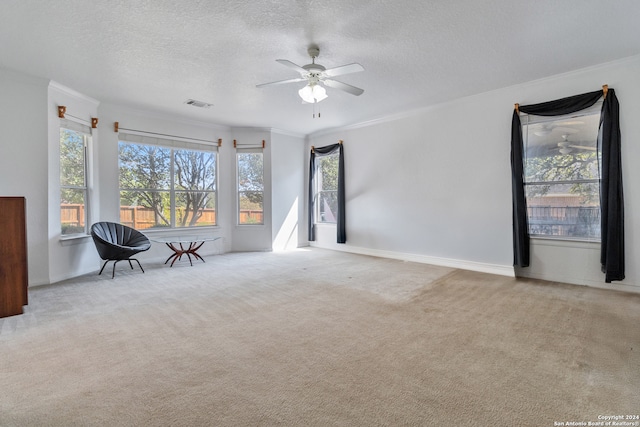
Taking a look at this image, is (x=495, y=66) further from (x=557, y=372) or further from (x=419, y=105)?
(x=557, y=372)

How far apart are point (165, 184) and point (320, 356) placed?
512cm

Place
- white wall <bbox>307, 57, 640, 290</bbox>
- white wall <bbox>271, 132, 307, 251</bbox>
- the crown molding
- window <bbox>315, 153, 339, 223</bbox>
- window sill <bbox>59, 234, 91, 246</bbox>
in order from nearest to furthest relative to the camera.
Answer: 1. white wall <bbox>307, 57, 640, 290</bbox>
2. the crown molding
3. window sill <bbox>59, 234, 91, 246</bbox>
4. white wall <bbox>271, 132, 307, 251</bbox>
5. window <bbox>315, 153, 339, 223</bbox>

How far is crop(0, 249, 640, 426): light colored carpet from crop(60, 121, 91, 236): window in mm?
1174

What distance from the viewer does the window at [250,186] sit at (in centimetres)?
703

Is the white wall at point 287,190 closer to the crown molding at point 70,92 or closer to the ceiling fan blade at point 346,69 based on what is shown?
the crown molding at point 70,92

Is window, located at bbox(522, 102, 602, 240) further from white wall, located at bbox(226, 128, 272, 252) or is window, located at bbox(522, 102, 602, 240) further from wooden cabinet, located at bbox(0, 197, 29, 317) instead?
wooden cabinet, located at bbox(0, 197, 29, 317)

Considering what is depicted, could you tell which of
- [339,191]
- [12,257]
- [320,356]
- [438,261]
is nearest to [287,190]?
[339,191]

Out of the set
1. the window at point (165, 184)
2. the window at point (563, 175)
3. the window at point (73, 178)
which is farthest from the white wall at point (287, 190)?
the window at point (563, 175)

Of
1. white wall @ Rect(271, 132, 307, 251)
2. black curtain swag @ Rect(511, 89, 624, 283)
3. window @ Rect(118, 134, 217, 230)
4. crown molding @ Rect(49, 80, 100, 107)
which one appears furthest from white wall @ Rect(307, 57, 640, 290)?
crown molding @ Rect(49, 80, 100, 107)

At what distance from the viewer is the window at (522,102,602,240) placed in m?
3.97

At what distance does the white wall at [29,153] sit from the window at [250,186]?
341 centimetres

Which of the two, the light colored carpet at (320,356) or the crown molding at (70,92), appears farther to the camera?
the crown molding at (70,92)

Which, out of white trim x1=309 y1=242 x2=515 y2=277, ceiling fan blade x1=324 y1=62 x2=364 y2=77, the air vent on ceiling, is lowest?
Answer: white trim x1=309 y1=242 x2=515 y2=277

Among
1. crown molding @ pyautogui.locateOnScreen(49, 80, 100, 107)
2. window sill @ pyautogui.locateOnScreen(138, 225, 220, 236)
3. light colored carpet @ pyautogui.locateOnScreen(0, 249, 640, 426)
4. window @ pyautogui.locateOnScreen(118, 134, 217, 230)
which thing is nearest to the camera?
light colored carpet @ pyautogui.locateOnScreen(0, 249, 640, 426)
